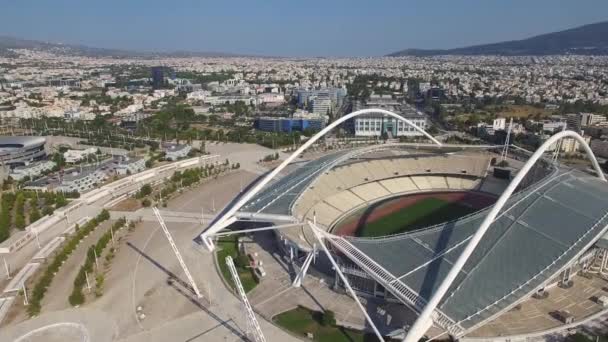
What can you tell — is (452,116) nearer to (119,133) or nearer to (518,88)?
(518,88)

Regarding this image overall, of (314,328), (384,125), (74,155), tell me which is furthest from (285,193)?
(384,125)

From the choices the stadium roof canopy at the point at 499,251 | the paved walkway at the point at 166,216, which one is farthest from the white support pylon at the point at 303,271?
the paved walkway at the point at 166,216

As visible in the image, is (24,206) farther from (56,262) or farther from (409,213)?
(409,213)

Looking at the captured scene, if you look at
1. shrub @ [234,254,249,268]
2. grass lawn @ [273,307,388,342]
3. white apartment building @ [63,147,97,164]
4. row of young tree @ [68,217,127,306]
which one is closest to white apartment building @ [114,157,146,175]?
white apartment building @ [63,147,97,164]

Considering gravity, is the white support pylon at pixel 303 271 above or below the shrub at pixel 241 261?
above

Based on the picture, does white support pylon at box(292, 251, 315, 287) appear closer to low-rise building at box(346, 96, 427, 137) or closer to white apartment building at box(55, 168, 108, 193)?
white apartment building at box(55, 168, 108, 193)

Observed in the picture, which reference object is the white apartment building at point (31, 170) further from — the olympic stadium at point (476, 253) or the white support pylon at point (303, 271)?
the white support pylon at point (303, 271)

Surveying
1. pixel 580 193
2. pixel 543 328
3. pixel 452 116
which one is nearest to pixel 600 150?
pixel 452 116
